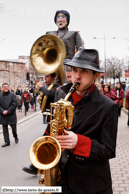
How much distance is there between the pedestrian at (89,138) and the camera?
5.90 feet

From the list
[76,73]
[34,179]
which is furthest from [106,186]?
A: [34,179]

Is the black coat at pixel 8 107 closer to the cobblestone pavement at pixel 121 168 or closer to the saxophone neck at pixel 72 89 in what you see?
the cobblestone pavement at pixel 121 168

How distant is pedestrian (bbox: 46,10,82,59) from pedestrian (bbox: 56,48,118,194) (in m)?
2.66

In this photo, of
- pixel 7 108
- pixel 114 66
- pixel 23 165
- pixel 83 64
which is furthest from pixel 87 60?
pixel 114 66

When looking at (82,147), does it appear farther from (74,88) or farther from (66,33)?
(66,33)

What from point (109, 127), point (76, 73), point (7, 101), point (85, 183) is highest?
point (76, 73)

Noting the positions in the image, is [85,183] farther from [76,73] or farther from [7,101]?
[7,101]

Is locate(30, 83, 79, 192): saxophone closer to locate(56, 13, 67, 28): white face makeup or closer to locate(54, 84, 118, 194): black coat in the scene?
locate(54, 84, 118, 194): black coat

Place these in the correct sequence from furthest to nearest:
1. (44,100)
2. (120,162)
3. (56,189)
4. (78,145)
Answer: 1. (120,162)
2. (44,100)
3. (56,189)
4. (78,145)

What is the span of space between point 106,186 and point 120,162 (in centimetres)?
388

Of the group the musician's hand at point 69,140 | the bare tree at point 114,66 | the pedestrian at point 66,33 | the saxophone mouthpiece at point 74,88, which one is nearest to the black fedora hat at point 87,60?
the saxophone mouthpiece at point 74,88

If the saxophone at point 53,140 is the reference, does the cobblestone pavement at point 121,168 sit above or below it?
below

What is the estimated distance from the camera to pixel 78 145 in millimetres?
1786

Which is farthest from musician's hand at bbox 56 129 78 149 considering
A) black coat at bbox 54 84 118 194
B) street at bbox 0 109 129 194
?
street at bbox 0 109 129 194
